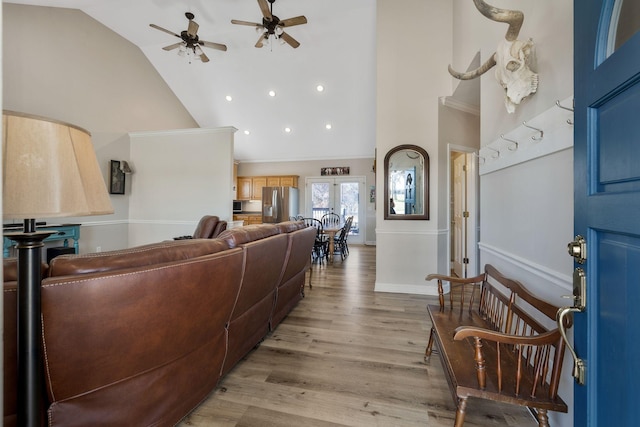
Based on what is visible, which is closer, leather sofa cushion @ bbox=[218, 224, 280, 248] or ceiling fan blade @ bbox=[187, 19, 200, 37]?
leather sofa cushion @ bbox=[218, 224, 280, 248]

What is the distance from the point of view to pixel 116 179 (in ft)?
16.5

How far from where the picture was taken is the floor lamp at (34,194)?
73cm

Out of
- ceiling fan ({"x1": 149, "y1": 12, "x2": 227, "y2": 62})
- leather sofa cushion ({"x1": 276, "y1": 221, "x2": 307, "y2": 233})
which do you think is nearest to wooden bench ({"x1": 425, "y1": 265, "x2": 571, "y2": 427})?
leather sofa cushion ({"x1": 276, "y1": 221, "x2": 307, "y2": 233})

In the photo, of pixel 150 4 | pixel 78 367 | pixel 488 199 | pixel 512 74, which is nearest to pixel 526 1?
pixel 512 74

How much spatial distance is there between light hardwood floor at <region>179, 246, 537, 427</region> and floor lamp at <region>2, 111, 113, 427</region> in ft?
2.95

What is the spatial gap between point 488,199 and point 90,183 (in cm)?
252

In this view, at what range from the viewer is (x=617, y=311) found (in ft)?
2.20

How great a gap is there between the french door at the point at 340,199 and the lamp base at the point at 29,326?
7.62 m

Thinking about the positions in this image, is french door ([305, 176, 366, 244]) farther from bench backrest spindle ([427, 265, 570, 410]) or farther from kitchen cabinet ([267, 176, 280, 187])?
bench backrest spindle ([427, 265, 570, 410])

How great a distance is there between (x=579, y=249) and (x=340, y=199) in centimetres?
757

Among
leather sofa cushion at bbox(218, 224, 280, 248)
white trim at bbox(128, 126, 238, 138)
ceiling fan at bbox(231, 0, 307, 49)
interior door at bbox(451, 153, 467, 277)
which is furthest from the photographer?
white trim at bbox(128, 126, 238, 138)

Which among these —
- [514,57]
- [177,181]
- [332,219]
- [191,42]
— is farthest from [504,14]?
[332,219]

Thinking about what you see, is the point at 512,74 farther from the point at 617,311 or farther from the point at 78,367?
the point at 78,367

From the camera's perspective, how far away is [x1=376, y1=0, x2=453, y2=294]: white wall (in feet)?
11.3
